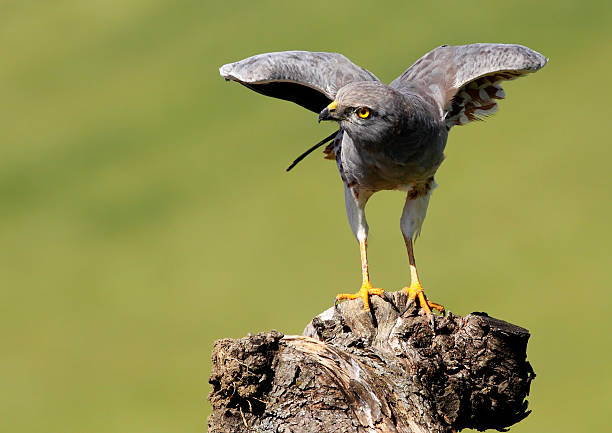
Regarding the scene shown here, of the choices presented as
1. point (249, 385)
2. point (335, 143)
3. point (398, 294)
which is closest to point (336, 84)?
point (335, 143)

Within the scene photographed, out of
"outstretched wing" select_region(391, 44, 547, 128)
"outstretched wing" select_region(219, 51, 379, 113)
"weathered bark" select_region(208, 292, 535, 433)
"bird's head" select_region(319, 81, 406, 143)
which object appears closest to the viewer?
"weathered bark" select_region(208, 292, 535, 433)

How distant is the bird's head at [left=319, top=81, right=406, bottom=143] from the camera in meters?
6.15

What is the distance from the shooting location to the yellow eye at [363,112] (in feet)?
20.3

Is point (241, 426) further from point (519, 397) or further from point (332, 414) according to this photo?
point (519, 397)

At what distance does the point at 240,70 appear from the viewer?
7.94 metres

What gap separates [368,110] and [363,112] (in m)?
0.04

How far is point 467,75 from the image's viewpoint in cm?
732

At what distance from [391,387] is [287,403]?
79 centimetres

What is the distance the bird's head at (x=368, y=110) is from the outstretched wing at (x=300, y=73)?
4.17ft

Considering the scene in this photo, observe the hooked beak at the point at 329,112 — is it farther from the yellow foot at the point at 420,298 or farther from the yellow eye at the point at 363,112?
the yellow foot at the point at 420,298

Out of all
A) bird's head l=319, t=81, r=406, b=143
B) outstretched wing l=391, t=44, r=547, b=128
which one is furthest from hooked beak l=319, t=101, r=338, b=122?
outstretched wing l=391, t=44, r=547, b=128

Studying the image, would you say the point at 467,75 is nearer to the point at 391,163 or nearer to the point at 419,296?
the point at 391,163

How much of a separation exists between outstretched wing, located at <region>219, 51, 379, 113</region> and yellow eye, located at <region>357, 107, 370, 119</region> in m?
1.35

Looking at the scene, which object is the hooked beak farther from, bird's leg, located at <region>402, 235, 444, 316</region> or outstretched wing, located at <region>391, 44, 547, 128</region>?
bird's leg, located at <region>402, 235, 444, 316</region>
